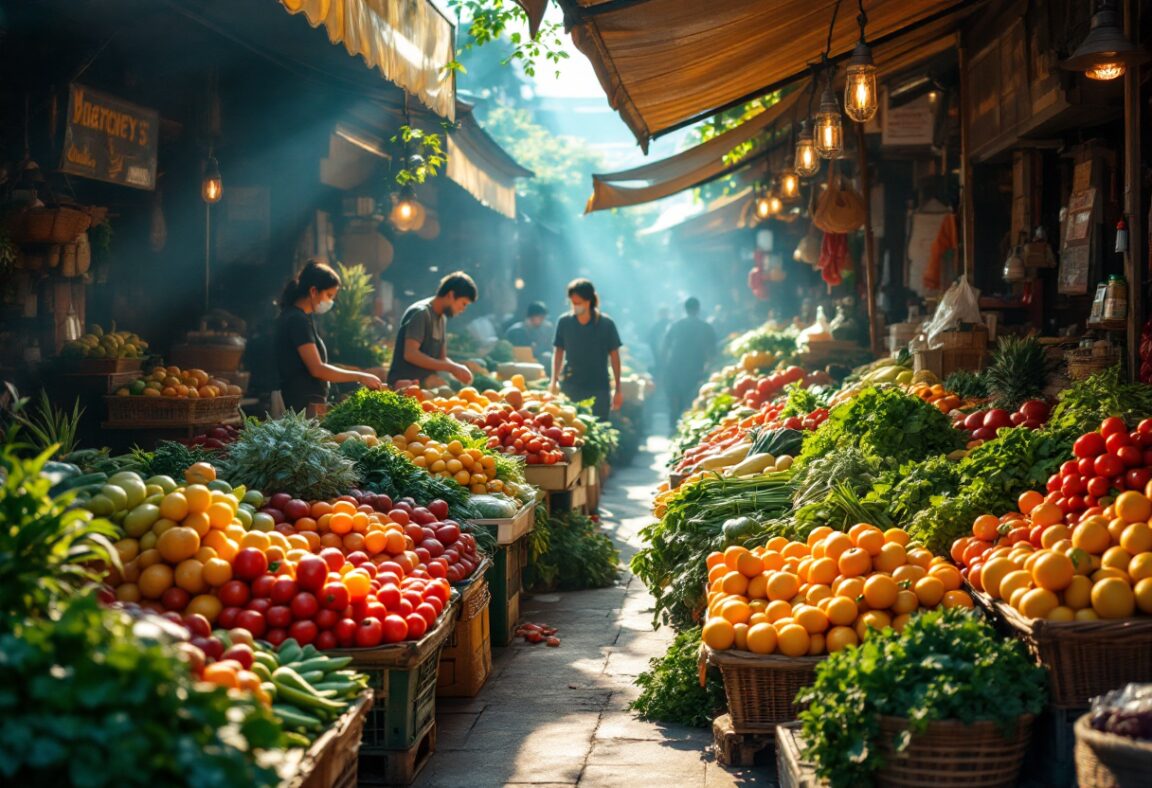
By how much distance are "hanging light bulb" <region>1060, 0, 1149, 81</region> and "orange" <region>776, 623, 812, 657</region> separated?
2990 mm

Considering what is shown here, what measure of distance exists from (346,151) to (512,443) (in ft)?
18.4

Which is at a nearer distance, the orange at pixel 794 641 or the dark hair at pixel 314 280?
the orange at pixel 794 641

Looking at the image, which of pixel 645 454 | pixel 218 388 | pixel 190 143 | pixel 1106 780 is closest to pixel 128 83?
pixel 190 143

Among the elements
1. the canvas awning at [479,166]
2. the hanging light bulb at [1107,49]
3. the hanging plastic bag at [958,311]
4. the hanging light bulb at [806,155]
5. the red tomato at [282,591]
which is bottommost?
the red tomato at [282,591]

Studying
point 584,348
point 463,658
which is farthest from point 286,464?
point 584,348

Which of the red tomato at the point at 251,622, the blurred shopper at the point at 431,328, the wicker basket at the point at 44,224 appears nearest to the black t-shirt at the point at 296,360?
the blurred shopper at the point at 431,328

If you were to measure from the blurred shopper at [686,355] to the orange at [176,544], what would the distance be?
14.6 m

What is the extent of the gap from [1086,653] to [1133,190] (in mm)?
3021

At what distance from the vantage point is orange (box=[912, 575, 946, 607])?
184 inches

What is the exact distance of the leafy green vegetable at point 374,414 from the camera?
25.7 feet

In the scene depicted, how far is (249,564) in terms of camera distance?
4.42 m

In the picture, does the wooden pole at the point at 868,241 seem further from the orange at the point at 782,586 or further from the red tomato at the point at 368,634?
the red tomato at the point at 368,634

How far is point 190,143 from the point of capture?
11.0m

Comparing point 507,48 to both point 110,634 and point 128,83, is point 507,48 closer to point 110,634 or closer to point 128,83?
point 128,83
